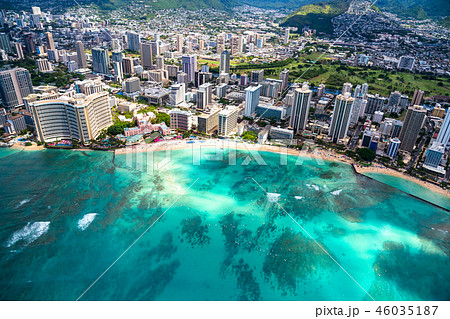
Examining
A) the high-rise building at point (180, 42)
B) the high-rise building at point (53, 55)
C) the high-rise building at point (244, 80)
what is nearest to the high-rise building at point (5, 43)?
the high-rise building at point (53, 55)

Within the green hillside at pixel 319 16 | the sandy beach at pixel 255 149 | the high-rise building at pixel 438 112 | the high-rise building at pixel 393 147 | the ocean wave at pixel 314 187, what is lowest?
the ocean wave at pixel 314 187

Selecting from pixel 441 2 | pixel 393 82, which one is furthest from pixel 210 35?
pixel 441 2

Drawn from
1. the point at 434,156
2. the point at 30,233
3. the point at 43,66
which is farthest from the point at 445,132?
the point at 43,66

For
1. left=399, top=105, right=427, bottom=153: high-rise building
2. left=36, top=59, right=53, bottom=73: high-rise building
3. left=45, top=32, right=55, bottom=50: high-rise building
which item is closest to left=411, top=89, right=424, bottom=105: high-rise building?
left=399, top=105, right=427, bottom=153: high-rise building

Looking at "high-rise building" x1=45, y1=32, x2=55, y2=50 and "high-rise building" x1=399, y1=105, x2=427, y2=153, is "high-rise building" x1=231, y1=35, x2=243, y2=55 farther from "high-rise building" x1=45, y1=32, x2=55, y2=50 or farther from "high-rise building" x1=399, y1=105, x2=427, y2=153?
"high-rise building" x1=399, y1=105, x2=427, y2=153

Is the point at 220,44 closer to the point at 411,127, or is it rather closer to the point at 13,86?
the point at 13,86

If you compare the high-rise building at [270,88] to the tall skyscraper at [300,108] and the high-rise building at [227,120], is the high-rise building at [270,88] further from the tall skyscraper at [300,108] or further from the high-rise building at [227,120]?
the high-rise building at [227,120]
